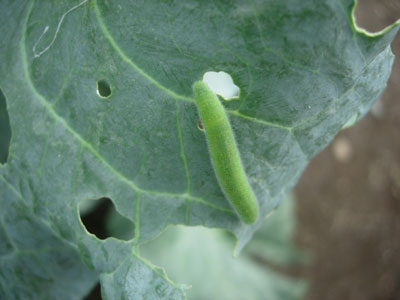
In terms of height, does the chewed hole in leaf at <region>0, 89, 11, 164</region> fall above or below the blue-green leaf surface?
below

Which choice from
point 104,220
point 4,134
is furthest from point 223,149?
point 104,220

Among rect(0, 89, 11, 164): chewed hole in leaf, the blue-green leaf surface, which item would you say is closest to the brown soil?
the blue-green leaf surface

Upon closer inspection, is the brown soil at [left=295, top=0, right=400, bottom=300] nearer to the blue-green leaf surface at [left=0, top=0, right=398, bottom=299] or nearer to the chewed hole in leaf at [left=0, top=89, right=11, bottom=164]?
the blue-green leaf surface at [left=0, top=0, right=398, bottom=299]

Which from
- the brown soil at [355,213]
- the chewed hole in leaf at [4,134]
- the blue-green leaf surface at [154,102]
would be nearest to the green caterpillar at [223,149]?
the blue-green leaf surface at [154,102]

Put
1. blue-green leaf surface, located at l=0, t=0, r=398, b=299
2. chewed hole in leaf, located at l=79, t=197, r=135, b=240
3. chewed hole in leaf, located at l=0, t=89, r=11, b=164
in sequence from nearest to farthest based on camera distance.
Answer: blue-green leaf surface, located at l=0, t=0, r=398, b=299 < chewed hole in leaf, located at l=0, t=89, r=11, b=164 < chewed hole in leaf, located at l=79, t=197, r=135, b=240

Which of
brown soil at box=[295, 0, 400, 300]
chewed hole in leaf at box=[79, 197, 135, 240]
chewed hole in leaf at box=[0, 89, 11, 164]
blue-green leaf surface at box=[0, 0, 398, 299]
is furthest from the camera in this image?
brown soil at box=[295, 0, 400, 300]

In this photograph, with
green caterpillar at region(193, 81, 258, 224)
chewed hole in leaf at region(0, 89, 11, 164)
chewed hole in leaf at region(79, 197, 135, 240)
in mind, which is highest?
green caterpillar at region(193, 81, 258, 224)

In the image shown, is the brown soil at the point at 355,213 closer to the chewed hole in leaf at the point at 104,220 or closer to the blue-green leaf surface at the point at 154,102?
the chewed hole in leaf at the point at 104,220

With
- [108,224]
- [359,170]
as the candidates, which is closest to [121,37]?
[108,224]

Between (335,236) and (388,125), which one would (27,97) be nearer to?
(335,236)
